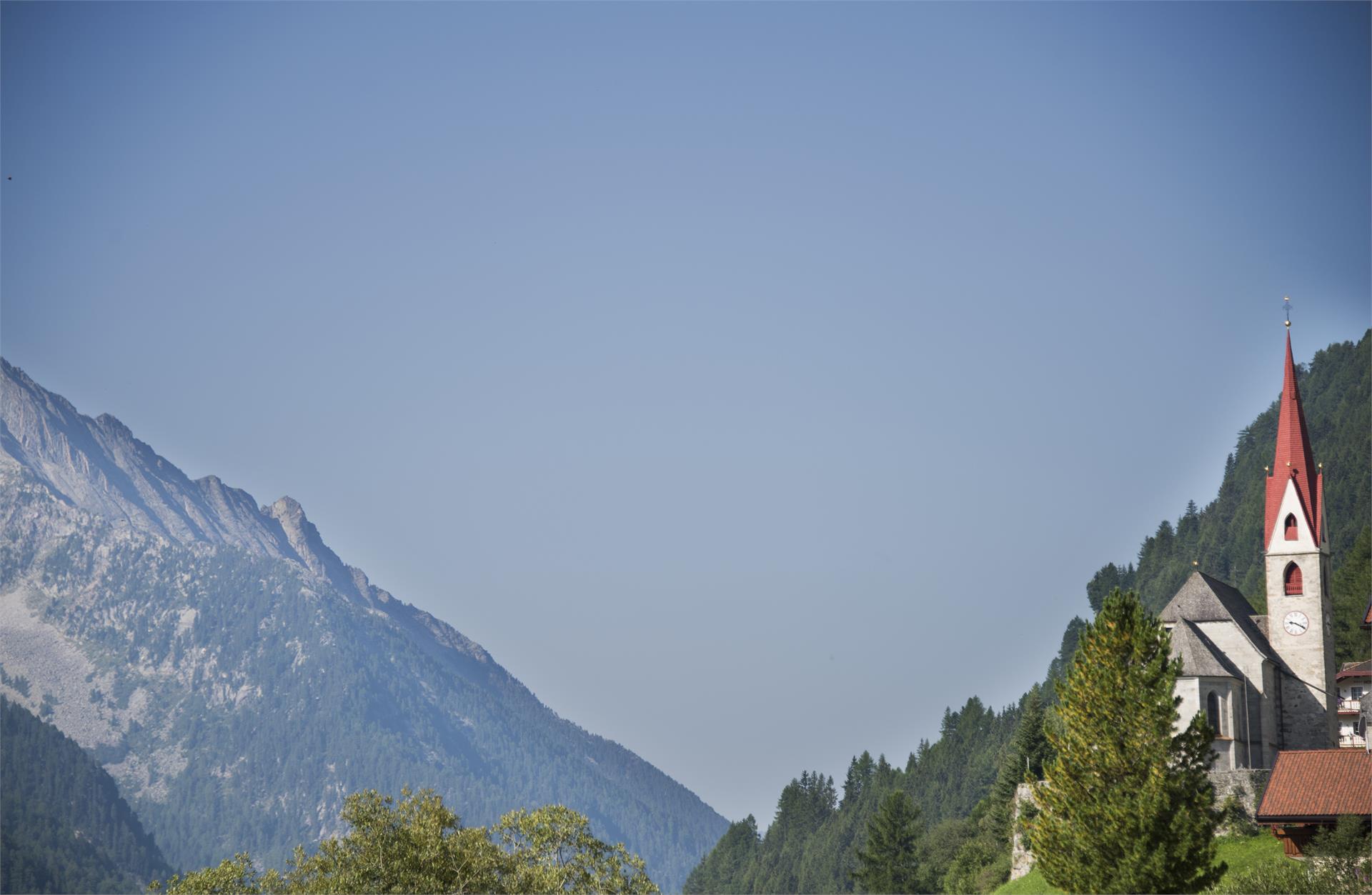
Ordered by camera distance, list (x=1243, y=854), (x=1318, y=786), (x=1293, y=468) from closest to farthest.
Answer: (x=1318, y=786) → (x=1243, y=854) → (x=1293, y=468)

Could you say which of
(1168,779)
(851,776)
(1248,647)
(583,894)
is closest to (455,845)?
(583,894)

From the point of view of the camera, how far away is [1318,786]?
46812mm

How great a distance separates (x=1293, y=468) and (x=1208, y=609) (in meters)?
9.55

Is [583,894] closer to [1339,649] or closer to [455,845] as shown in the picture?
[455,845]

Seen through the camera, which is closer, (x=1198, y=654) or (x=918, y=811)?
(x=1198, y=654)

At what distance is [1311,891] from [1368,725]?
12224 mm

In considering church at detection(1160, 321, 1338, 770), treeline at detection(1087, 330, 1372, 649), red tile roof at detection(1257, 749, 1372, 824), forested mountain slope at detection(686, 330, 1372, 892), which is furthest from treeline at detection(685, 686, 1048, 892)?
red tile roof at detection(1257, 749, 1372, 824)

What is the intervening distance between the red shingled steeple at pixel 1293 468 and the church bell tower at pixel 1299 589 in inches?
1.5

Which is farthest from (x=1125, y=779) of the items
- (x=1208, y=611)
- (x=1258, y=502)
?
(x=1258, y=502)

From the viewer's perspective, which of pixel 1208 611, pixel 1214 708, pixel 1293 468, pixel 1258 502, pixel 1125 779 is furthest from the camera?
pixel 1258 502

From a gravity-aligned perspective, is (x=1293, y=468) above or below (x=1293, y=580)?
above

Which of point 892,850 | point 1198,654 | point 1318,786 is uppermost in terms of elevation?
point 1198,654

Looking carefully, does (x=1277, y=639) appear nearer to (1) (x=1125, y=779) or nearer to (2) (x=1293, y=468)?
(2) (x=1293, y=468)

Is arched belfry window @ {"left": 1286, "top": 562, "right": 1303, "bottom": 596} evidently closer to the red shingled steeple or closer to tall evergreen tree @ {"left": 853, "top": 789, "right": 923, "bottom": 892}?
the red shingled steeple
